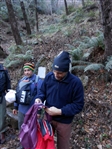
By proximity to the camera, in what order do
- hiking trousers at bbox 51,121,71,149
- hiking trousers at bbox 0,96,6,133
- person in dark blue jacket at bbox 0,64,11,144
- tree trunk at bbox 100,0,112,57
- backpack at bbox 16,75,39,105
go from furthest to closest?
tree trunk at bbox 100,0,112,57 → hiking trousers at bbox 0,96,6,133 → person in dark blue jacket at bbox 0,64,11,144 → backpack at bbox 16,75,39,105 → hiking trousers at bbox 51,121,71,149

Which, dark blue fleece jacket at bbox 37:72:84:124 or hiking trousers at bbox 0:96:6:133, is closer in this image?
dark blue fleece jacket at bbox 37:72:84:124

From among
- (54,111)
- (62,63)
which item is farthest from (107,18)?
(54,111)

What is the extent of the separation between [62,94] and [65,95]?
0.15ft

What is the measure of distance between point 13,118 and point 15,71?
334 centimetres

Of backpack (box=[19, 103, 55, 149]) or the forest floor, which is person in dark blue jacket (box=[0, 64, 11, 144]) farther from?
backpack (box=[19, 103, 55, 149])

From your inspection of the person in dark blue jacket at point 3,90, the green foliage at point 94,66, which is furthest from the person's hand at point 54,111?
the green foliage at point 94,66

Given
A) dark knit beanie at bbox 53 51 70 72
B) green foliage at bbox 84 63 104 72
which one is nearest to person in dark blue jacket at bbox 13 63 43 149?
dark knit beanie at bbox 53 51 70 72

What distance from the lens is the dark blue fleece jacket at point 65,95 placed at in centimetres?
246

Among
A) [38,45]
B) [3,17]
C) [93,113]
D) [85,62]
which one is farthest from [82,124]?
[3,17]

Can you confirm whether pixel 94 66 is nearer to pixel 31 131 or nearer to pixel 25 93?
pixel 25 93

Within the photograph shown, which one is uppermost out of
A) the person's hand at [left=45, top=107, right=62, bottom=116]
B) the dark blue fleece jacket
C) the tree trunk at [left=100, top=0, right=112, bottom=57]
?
the tree trunk at [left=100, top=0, right=112, bottom=57]

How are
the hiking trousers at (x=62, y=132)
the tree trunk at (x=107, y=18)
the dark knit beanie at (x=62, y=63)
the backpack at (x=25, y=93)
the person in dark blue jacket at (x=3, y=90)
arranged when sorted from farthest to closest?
1. the tree trunk at (x=107, y=18)
2. the person in dark blue jacket at (x=3, y=90)
3. the backpack at (x=25, y=93)
4. the hiking trousers at (x=62, y=132)
5. the dark knit beanie at (x=62, y=63)

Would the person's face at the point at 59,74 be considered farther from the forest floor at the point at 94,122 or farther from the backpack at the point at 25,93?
the forest floor at the point at 94,122

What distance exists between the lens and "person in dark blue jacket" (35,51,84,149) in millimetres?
2438
